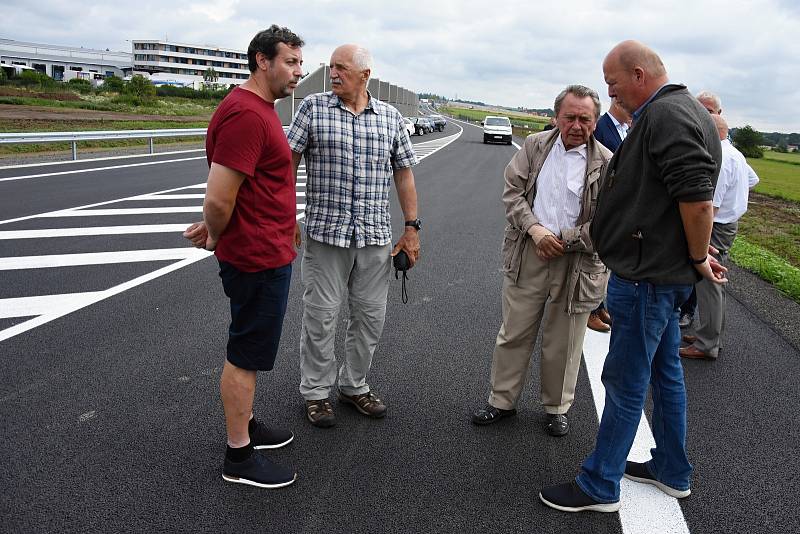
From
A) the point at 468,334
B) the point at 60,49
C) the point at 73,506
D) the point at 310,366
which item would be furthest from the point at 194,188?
the point at 60,49

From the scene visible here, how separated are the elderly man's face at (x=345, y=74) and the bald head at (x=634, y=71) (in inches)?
55.1

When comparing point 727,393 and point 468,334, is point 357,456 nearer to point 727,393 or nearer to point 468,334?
point 468,334

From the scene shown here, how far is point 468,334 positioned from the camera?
220 inches

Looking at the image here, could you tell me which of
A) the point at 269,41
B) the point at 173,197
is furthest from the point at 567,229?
the point at 173,197

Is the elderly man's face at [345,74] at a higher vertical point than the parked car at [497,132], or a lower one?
higher

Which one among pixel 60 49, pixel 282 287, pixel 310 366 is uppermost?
pixel 60 49

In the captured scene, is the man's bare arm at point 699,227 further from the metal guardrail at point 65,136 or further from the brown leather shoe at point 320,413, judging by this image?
the metal guardrail at point 65,136

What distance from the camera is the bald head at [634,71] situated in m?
2.95

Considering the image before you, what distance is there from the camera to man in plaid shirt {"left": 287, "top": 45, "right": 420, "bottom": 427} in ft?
12.5

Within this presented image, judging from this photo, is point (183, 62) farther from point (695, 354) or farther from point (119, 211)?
point (695, 354)

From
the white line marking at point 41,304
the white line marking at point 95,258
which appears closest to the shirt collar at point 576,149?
the white line marking at point 41,304

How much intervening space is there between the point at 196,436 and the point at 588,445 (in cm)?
224

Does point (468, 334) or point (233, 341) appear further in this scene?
point (468, 334)

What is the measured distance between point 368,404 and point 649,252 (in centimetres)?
195
